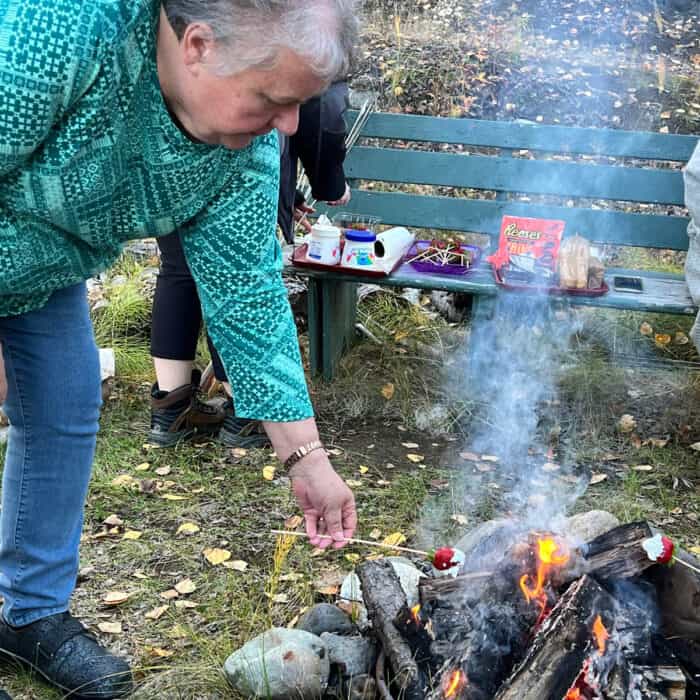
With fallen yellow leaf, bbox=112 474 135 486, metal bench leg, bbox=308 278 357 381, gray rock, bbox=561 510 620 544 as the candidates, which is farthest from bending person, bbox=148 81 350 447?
gray rock, bbox=561 510 620 544

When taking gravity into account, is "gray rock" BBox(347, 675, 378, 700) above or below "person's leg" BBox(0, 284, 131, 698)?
below

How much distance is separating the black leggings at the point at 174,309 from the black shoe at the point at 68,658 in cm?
156

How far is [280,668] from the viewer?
2.41 meters

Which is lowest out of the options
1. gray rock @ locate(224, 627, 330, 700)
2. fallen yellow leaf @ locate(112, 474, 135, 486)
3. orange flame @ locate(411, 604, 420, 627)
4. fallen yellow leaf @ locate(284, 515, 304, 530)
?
fallen yellow leaf @ locate(112, 474, 135, 486)

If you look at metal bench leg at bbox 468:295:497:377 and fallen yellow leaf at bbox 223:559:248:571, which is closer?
fallen yellow leaf at bbox 223:559:248:571

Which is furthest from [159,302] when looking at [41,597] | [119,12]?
[119,12]

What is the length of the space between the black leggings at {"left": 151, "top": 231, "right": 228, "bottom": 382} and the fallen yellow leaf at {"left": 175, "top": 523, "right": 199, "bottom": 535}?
2.37ft

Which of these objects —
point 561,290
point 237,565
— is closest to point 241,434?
point 237,565

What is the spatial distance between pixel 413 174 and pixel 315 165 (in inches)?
36.5

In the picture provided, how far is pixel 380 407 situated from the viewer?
4.60 meters

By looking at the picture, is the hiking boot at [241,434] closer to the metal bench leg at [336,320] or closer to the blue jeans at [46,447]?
the metal bench leg at [336,320]

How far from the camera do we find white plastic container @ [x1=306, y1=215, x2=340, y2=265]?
4.45 meters

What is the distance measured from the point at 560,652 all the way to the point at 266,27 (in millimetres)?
1578

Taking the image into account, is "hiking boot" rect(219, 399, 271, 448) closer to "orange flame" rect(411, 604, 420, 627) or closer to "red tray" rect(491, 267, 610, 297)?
"red tray" rect(491, 267, 610, 297)
